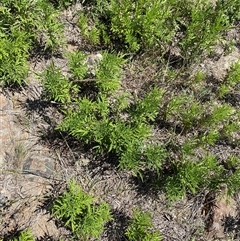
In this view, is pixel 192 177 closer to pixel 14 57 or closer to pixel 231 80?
pixel 231 80

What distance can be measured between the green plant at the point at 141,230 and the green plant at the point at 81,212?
0.23 metres

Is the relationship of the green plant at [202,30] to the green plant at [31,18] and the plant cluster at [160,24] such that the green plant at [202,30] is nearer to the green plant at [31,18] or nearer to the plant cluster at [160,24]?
the plant cluster at [160,24]

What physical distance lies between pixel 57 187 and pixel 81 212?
1.44 ft

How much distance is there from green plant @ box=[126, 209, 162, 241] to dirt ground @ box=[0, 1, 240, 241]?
0.20m

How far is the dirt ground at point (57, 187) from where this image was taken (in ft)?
12.8

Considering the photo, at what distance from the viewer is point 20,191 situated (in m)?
3.92

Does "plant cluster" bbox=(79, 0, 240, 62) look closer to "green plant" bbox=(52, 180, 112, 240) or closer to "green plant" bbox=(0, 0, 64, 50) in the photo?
"green plant" bbox=(0, 0, 64, 50)

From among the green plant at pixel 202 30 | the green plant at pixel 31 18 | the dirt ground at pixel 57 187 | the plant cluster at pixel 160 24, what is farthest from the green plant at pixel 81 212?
the green plant at pixel 202 30

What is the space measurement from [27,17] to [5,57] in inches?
22.2

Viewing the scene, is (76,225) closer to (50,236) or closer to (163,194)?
(50,236)

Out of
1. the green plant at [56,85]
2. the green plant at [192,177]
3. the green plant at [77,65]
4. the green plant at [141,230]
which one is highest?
the green plant at [77,65]

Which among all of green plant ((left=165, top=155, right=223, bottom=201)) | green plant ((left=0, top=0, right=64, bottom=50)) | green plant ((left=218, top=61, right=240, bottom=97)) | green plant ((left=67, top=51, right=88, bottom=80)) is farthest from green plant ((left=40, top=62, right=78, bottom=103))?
green plant ((left=218, top=61, right=240, bottom=97))

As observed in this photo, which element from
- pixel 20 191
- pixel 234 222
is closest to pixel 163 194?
pixel 234 222

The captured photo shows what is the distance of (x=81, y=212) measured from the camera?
3.67m
